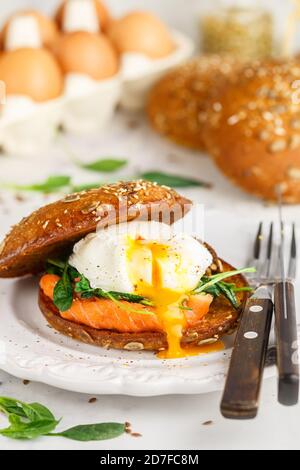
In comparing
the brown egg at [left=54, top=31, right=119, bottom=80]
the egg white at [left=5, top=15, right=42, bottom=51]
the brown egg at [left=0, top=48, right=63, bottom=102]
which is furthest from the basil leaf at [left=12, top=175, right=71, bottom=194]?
the egg white at [left=5, top=15, right=42, bottom=51]

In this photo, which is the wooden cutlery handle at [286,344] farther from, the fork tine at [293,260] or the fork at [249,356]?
the fork tine at [293,260]

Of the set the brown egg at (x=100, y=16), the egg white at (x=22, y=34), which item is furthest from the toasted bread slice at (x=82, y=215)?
the brown egg at (x=100, y=16)

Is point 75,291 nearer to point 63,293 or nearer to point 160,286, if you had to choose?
point 63,293

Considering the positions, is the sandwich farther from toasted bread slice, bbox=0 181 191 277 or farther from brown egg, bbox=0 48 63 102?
brown egg, bbox=0 48 63 102

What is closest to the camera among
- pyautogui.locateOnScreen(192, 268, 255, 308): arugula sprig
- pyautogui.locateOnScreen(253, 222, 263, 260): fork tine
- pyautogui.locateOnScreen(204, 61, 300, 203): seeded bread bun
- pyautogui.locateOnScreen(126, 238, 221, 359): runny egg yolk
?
pyautogui.locateOnScreen(126, 238, 221, 359): runny egg yolk

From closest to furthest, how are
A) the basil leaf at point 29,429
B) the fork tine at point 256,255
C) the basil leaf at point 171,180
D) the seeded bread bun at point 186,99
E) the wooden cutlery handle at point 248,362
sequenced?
the wooden cutlery handle at point 248,362 < the basil leaf at point 29,429 < the fork tine at point 256,255 < the basil leaf at point 171,180 < the seeded bread bun at point 186,99

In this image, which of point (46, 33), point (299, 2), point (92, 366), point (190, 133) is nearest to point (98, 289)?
point (92, 366)

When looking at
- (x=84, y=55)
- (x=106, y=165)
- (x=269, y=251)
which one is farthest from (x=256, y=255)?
(x=84, y=55)
